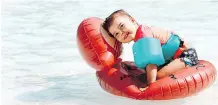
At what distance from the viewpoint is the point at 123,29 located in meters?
3.96

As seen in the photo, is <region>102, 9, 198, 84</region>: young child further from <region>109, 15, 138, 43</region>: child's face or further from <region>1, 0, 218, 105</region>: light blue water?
<region>1, 0, 218, 105</region>: light blue water

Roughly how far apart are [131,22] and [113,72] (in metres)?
0.41

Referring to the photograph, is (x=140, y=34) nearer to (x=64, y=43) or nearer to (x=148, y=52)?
(x=148, y=52)

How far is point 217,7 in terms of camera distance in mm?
7887

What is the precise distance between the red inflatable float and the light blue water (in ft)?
0.52

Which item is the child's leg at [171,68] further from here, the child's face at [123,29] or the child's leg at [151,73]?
the child's face at [123,29]

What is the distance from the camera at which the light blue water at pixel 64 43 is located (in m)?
4.24

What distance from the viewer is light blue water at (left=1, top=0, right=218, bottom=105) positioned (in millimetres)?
4242

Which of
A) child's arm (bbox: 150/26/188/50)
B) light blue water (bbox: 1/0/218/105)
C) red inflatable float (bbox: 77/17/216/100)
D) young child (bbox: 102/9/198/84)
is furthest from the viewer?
light blue water (bbox: 1/0/218/105)

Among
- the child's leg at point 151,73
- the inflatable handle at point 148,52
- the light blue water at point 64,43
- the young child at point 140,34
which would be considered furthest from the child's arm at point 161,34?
the light blue water at point 64,43

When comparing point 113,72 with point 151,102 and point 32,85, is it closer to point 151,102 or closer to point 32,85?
point 151,102

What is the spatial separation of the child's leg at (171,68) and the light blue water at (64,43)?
215 mm

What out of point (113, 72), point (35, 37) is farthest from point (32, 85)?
point (35, 37)

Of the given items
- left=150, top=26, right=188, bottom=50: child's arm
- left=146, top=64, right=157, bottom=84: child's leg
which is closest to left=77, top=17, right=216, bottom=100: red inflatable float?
left=146, top=64, right=157, bottom=84: child's leg
